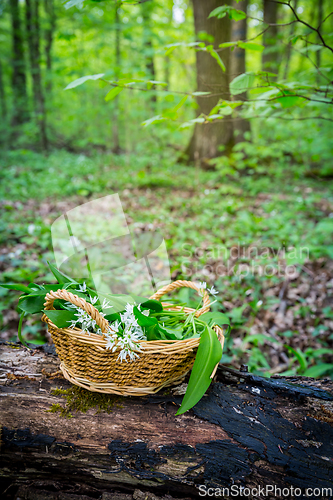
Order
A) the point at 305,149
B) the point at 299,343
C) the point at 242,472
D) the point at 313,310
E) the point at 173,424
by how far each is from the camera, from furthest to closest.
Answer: the point at 305,149
the point at 313,310
the point at 299,343
the point at 173,424
the point at 242,472

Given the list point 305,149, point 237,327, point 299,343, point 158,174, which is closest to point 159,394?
point 237,327

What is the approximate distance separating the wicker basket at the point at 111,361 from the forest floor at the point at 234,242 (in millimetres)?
856

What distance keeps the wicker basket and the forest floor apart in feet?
2.81

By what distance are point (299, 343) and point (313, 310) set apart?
1.50 ft

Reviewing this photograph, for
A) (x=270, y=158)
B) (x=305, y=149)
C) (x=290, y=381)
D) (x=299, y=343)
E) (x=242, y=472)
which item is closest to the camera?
(x=242, y=472)

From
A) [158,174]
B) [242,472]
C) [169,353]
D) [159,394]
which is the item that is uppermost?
[158,174]

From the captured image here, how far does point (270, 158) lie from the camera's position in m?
7.71

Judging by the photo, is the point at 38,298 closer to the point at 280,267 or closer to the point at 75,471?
the point at 75,471

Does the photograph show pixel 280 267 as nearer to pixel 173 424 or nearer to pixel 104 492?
pixel 173 424

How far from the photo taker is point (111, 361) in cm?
115

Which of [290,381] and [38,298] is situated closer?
[38,298]

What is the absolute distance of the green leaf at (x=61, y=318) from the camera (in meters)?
1.15

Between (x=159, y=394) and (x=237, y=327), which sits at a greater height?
(x=159, y=394)

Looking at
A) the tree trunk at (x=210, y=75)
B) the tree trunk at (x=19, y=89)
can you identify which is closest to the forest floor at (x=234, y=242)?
the tree trunk at (x=210, y=75)
